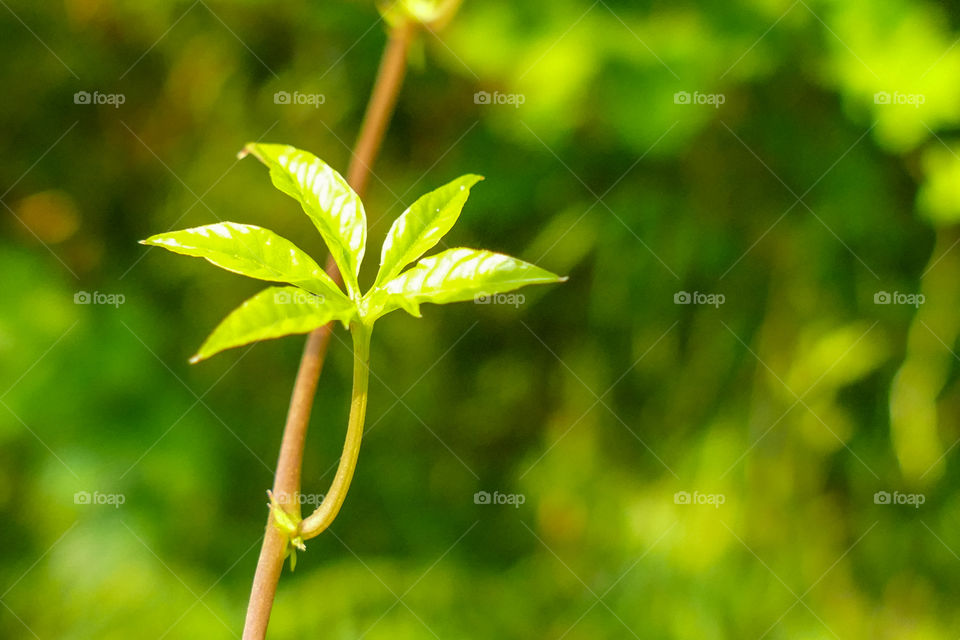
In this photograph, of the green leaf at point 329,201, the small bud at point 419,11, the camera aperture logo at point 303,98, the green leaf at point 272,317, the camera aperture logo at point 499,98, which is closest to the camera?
the green leaf at point 272,317

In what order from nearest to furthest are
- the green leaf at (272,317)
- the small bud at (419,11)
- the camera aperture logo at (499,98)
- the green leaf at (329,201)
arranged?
the green leaf at (272,317) → the green leaf at (329,201) → the small bud at (419,11) → the camera aperture logo at (499,98)

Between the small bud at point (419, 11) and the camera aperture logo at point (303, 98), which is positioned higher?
the camera aperture logo at point (303, 98)

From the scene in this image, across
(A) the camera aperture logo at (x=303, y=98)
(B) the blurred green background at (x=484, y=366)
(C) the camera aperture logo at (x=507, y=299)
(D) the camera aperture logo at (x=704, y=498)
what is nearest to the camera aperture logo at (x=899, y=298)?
(B) the blurred green background at (x=484, y=366)

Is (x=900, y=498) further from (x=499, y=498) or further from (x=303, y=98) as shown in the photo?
(x=303, y=98)

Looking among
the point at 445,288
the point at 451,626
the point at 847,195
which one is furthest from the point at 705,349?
the point at 445,288

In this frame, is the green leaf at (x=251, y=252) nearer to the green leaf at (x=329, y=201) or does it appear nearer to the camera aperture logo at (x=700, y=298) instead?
the green leaf at (x=329, y=201)

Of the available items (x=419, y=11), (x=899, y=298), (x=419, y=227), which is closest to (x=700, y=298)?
(x=899, y=298)
